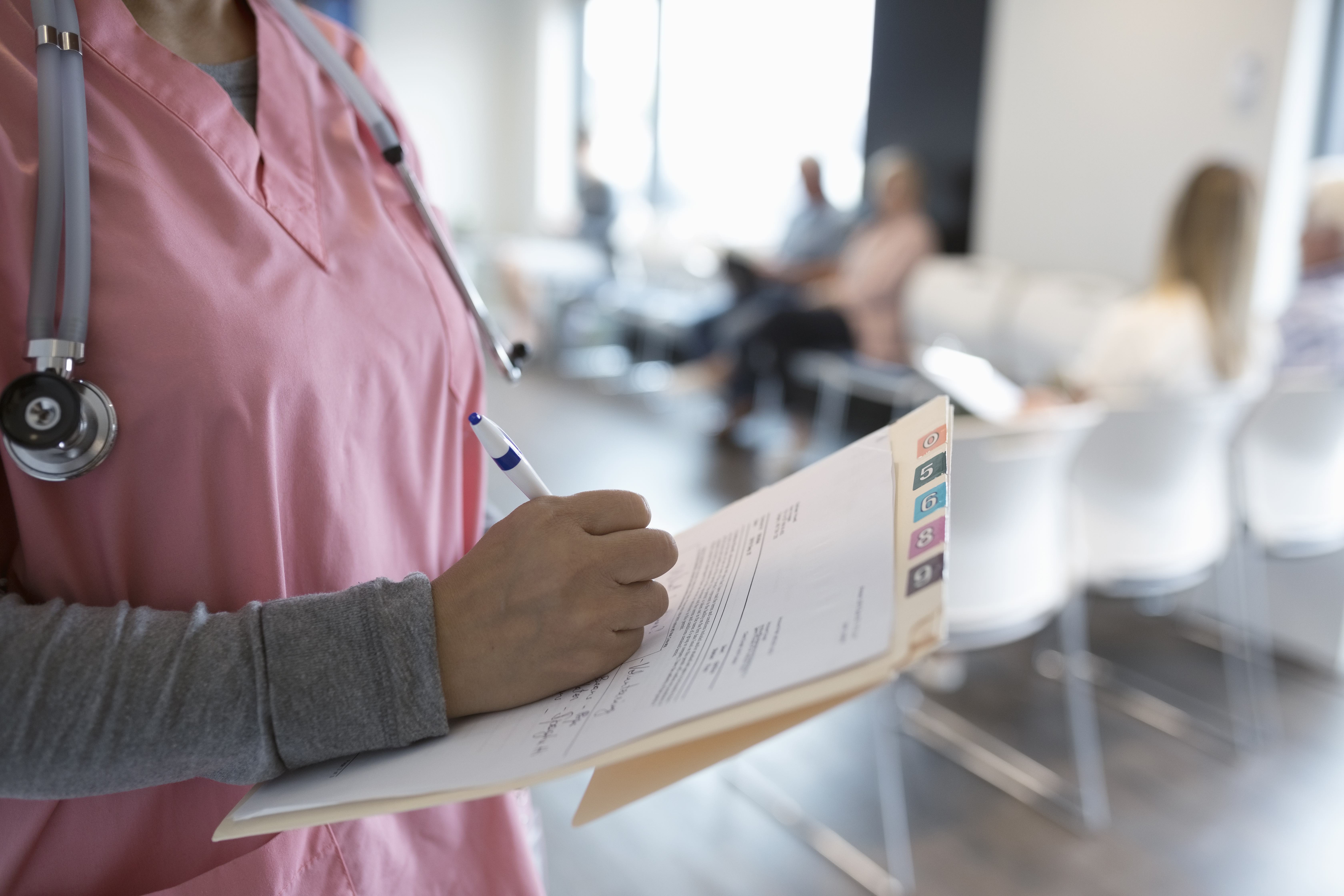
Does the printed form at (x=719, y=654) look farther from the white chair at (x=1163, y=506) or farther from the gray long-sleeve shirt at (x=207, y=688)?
the white chair at (x=1163, y=506)

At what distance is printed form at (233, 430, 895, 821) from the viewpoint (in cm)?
41

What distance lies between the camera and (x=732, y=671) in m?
0.44

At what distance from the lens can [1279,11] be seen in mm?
3172

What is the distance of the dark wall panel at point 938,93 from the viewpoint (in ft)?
14.9

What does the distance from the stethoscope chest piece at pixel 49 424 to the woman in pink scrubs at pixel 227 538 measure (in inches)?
1.2

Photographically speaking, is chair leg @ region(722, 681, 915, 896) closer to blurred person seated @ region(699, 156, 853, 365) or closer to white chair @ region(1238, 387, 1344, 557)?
white chair @ region(1238, 387, 1344, 557)

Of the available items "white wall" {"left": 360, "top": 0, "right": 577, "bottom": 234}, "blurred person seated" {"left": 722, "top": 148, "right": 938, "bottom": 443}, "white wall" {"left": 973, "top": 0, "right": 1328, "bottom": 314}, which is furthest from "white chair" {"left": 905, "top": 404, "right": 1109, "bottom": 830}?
"white wall" {"left": 360, "top": 0, "right": 577, "bottom": 234}

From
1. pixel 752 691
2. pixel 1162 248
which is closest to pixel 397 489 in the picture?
pixel 752 691

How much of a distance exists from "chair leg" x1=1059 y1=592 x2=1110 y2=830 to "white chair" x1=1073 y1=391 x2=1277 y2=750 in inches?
4.8

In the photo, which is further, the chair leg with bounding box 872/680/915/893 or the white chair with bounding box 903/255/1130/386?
the white chair with bounding box 903/255/1130/386

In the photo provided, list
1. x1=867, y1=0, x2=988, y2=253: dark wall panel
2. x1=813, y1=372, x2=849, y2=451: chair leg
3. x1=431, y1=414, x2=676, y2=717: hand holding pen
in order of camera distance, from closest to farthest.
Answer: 1. x1=431, y1=414, x2=676, y2=717: hand holding pen
2. x1=813, y1=372, x2=849, y2=451: chair leg
3. x1=867, y1=0, x2=988, y2=253: dark wall panel

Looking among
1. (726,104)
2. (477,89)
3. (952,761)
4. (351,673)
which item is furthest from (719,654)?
(477,89)

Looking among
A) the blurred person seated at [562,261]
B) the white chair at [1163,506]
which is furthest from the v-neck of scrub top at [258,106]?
the blurred person seated at [562,261]

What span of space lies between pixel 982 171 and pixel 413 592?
4.52 metres
